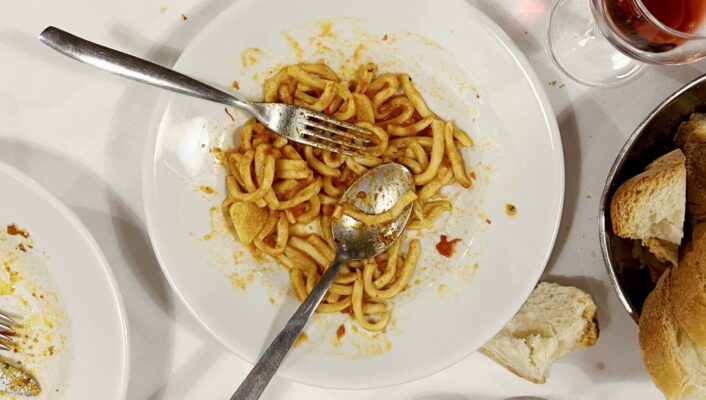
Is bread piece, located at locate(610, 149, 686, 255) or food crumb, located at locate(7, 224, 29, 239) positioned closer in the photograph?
bread piece, located at locate(610, 149, 686, 255)

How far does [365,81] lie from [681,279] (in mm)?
986

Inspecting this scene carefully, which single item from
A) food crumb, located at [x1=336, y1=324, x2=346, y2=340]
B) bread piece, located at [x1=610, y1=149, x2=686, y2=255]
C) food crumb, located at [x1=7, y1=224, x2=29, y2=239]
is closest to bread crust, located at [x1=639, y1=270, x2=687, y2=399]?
bread piece, located at [x1=610, y1=149, x2=686, y2=255]

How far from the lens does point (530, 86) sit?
1737 mm

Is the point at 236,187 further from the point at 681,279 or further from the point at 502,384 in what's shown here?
the point at 681,279

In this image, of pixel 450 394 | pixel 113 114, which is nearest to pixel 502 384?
pixel 450 394

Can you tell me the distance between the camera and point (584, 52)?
1929 millimetres

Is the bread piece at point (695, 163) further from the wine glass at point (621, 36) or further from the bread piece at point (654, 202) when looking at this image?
the wine glass at point (621, 36)

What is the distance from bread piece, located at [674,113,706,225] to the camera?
1781 mm

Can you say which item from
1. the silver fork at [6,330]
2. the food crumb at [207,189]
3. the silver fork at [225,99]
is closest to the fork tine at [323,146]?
the silver fork at [225,99]

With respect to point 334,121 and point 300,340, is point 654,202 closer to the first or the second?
point 334,121

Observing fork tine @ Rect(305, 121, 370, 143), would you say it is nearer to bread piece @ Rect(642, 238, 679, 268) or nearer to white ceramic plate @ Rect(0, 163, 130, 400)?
white ceramic plate @ Rect(0, 163, 130, 400)

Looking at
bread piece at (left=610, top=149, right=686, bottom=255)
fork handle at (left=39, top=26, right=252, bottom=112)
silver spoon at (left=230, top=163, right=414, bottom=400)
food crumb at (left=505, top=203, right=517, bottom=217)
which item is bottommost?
bread piece at (left=610, top=149, right=686, bottom=255)

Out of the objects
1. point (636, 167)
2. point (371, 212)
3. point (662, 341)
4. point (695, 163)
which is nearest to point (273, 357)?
point (371, 212)

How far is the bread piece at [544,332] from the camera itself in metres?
1.89
